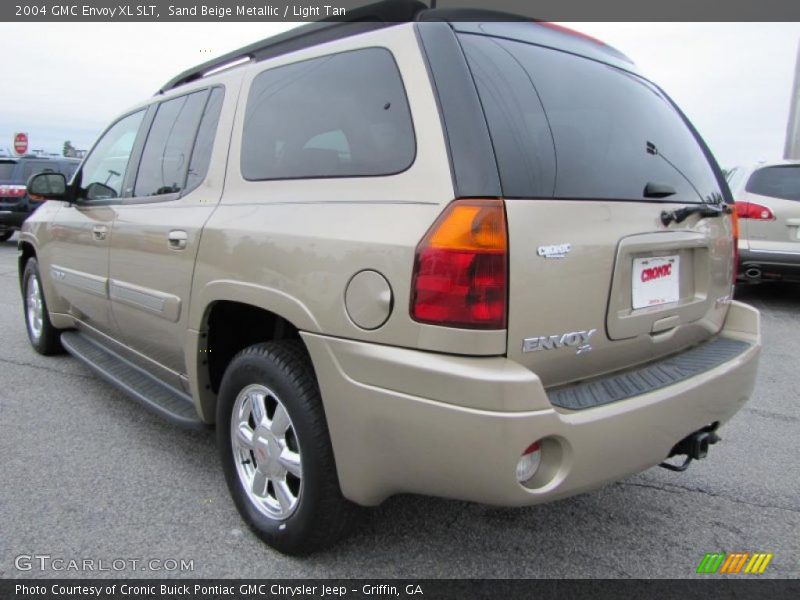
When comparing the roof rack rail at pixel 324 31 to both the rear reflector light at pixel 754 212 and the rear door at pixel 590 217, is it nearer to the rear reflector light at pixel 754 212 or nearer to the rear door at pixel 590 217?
the rear door at pixel 590 217

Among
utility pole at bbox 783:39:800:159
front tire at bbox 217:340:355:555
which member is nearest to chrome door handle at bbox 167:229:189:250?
front tire at bbox 217:340:355:555

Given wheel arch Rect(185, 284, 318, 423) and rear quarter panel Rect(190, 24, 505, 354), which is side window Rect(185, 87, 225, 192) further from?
wheel arch Rect(185, 284, 318, 423)

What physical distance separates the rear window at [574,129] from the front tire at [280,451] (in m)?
0.97

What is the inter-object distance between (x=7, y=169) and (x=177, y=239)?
13649mm

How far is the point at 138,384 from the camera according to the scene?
10.5ft

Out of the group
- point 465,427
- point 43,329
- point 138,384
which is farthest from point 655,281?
point 43,329

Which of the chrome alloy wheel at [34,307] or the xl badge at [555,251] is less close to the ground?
the xl badge at [555,251]

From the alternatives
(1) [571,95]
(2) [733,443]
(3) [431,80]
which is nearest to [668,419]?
(1) [571,95]

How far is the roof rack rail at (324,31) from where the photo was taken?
Result: 2.13 m

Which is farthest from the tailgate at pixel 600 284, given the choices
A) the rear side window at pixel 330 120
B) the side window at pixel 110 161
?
the side window at pixel 110 161

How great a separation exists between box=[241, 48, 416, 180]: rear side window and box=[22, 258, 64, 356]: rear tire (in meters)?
2.97

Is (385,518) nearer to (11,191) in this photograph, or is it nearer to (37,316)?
(37,316)

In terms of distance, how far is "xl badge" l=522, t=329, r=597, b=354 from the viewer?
182 centimetres

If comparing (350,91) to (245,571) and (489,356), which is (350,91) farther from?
(245,571)
